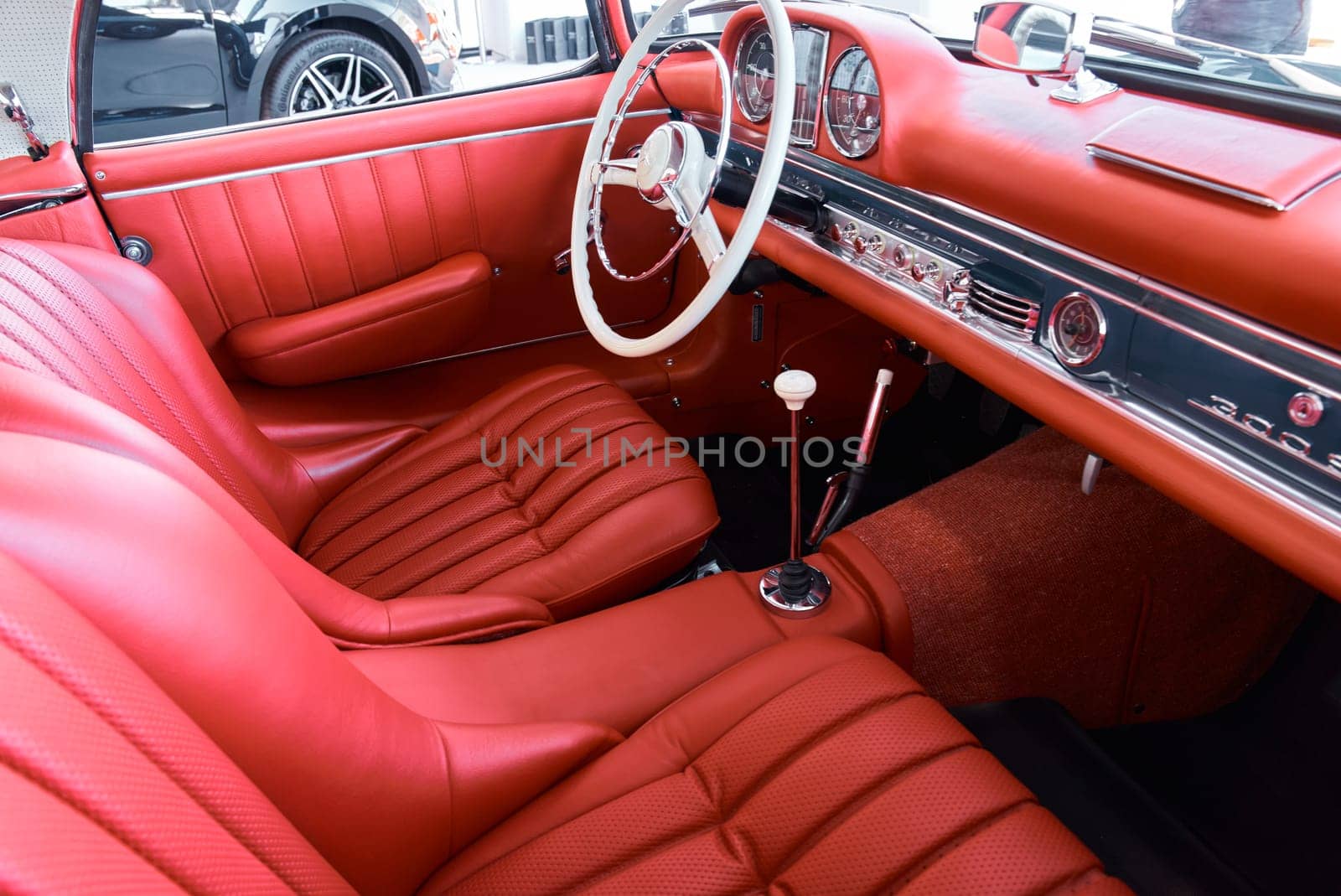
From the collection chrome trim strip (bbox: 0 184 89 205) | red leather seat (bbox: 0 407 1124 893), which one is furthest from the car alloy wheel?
red leather seat (bbox: 0 407 1124 893)

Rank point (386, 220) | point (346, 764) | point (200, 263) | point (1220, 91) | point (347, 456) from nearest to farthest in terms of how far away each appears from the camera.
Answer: point (346, 764)
point (1220, 91)
point (347, 456)
point (200, 263)
point (386, 220)

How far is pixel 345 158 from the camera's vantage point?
6.08ft

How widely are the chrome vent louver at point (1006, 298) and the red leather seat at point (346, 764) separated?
44cm

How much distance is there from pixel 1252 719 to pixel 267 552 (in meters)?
1.39

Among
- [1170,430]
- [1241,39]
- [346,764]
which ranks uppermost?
[1241,39]

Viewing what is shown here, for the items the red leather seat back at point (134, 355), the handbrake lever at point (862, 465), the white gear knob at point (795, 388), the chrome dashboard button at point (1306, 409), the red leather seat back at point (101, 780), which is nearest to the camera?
the red leather seat back at point (101, 780)

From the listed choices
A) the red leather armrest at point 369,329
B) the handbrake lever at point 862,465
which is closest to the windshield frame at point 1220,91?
the handbrake lever at point 862,465

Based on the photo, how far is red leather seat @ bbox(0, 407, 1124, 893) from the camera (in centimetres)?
47

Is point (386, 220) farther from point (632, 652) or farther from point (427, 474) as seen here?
point (632, 652)

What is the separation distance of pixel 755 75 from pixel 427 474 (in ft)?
2.91

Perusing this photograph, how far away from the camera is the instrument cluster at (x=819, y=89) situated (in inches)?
53.9

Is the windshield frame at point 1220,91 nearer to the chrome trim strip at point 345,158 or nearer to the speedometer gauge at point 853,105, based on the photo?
the speedometer gauge at point 853,105

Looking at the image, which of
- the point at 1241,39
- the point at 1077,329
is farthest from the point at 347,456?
the point at 1241,39

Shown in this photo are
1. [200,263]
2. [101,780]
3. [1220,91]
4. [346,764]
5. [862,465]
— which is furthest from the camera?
[200,263]
